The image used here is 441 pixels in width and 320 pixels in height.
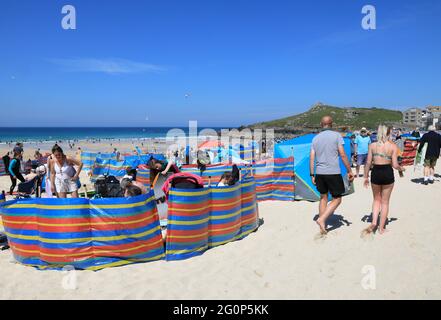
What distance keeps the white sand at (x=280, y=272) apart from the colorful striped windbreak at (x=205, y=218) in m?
0.16

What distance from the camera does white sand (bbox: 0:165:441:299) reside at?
11.2 feet

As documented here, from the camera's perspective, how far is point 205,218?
450 centimetres

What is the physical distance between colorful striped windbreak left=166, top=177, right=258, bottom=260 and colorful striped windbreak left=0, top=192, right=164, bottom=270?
356mm

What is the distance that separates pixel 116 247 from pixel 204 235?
1.17 metres

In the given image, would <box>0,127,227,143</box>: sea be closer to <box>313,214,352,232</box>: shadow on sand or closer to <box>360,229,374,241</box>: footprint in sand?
<box>313,214,352,232</box>: shadow on sand

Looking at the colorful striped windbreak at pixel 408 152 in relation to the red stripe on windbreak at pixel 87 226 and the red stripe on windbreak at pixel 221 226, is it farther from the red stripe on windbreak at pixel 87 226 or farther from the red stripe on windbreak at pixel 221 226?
the red stripe on windbreak at pixel 87 226

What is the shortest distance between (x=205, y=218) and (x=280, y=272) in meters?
1.25

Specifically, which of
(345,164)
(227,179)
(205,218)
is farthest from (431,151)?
(205,218)

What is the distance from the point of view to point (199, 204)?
4383mm

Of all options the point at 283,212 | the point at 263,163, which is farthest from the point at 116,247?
the point at 263,163

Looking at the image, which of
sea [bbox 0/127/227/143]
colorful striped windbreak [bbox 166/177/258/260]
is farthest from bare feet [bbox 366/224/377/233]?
sea [bbox 0/127/227/143]

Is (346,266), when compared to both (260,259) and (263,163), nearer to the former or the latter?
(260,259)

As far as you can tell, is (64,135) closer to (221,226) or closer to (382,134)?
(221,226)

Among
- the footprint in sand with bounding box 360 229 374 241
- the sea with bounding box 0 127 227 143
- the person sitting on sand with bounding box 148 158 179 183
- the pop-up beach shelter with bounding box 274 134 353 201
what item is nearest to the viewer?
the footprint in sand with bounding box 360 229 374 241
